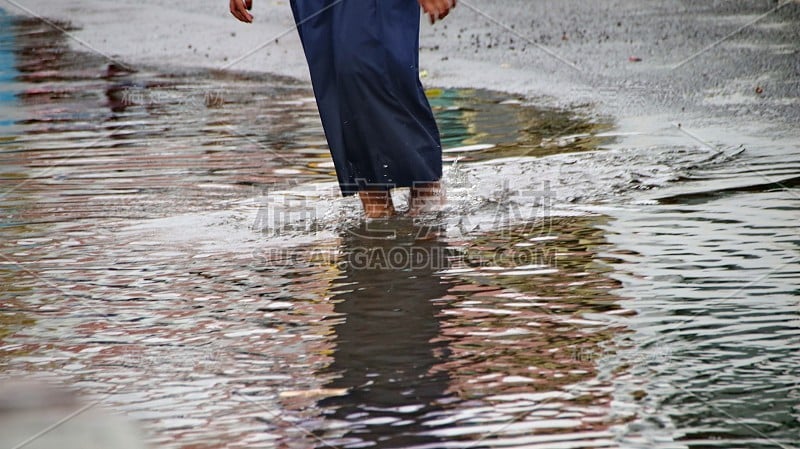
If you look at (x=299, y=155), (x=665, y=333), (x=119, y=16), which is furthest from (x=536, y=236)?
(x=119, y=16)

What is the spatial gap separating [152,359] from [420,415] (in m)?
0.83

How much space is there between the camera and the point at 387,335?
128 inches

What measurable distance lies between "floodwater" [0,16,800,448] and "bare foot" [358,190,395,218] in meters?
0.05

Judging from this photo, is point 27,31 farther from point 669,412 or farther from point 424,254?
point 669,412

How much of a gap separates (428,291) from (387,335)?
422 millimetres

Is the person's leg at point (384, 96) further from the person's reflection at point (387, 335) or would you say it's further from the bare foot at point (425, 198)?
the person's reflection at point (387, 335)

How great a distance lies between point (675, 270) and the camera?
3.70m

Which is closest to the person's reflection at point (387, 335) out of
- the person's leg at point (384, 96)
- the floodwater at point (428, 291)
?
the floodwater at point (428, 291)

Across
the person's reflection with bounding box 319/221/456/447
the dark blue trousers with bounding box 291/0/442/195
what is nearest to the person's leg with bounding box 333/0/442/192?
the dark blue trousers with bounding box 291/0/442/195

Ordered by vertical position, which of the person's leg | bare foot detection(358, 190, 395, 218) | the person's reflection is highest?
the person's leg

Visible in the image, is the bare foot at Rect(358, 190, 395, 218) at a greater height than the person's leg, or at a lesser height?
lesser

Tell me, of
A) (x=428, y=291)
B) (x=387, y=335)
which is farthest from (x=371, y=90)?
(x=387, y=335)

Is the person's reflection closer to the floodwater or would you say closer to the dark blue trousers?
the floodwater

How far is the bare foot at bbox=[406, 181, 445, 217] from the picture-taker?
4520mm
